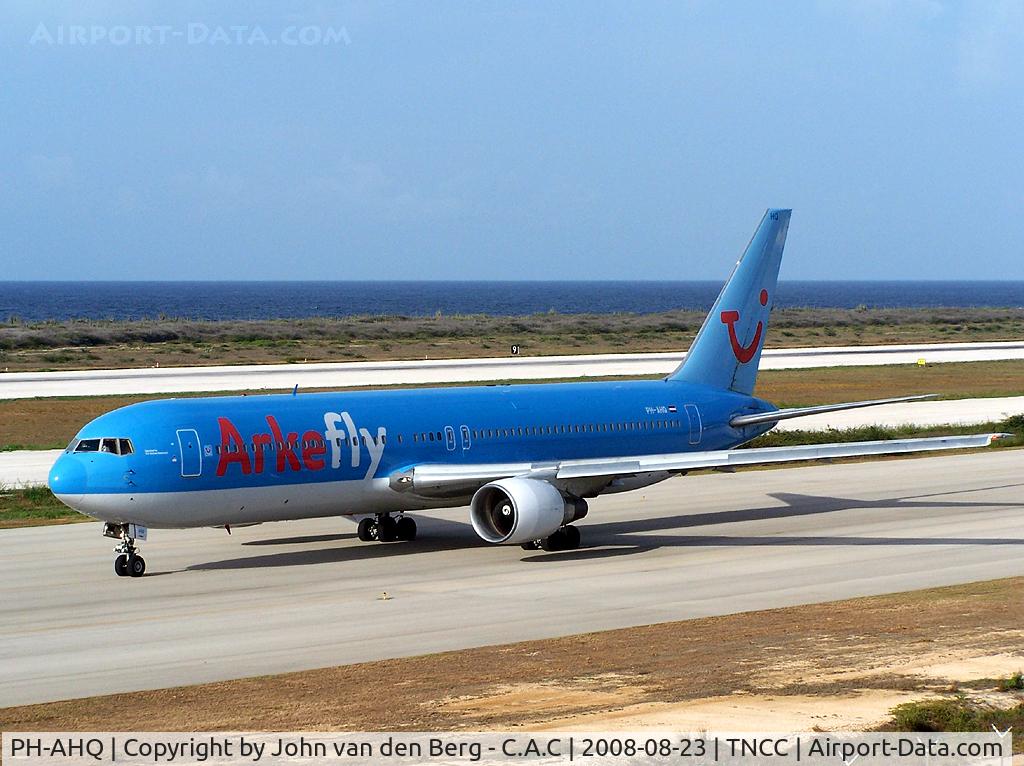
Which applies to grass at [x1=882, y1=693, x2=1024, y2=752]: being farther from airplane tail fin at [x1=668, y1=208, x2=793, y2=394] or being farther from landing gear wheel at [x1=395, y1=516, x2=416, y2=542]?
airplane tail fin at [x1=668, y1=208, x2=793, y2=394]

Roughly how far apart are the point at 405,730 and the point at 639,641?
21.9 ft

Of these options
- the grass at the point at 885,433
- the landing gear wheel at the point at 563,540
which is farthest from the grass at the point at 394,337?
the landing gear wheel at the point at 563,540

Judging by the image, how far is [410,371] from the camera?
3526 inches

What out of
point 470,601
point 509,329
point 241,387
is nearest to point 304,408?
point 470,601

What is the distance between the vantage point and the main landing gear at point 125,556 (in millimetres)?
30578

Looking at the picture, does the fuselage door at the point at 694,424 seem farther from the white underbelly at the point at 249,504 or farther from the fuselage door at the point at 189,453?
the fuselage door at the point at 189,453

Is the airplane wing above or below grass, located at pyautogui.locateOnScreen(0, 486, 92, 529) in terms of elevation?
above

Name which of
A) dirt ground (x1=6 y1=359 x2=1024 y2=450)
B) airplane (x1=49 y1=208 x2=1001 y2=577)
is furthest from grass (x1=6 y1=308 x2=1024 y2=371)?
airplane (x1=49 y1=208 x2=1001 y2=577)

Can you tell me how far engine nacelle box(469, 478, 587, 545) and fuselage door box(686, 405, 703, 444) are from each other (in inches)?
290

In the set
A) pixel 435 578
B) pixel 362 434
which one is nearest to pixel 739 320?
pixel 362 434

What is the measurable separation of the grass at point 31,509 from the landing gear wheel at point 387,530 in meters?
9.62

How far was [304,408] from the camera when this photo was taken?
32.6 meters

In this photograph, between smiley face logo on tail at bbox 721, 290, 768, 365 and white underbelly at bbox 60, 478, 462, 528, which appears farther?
smiley face logo on tail at bbox 721, 290, 768, 365

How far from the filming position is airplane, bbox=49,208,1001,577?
30000mm
